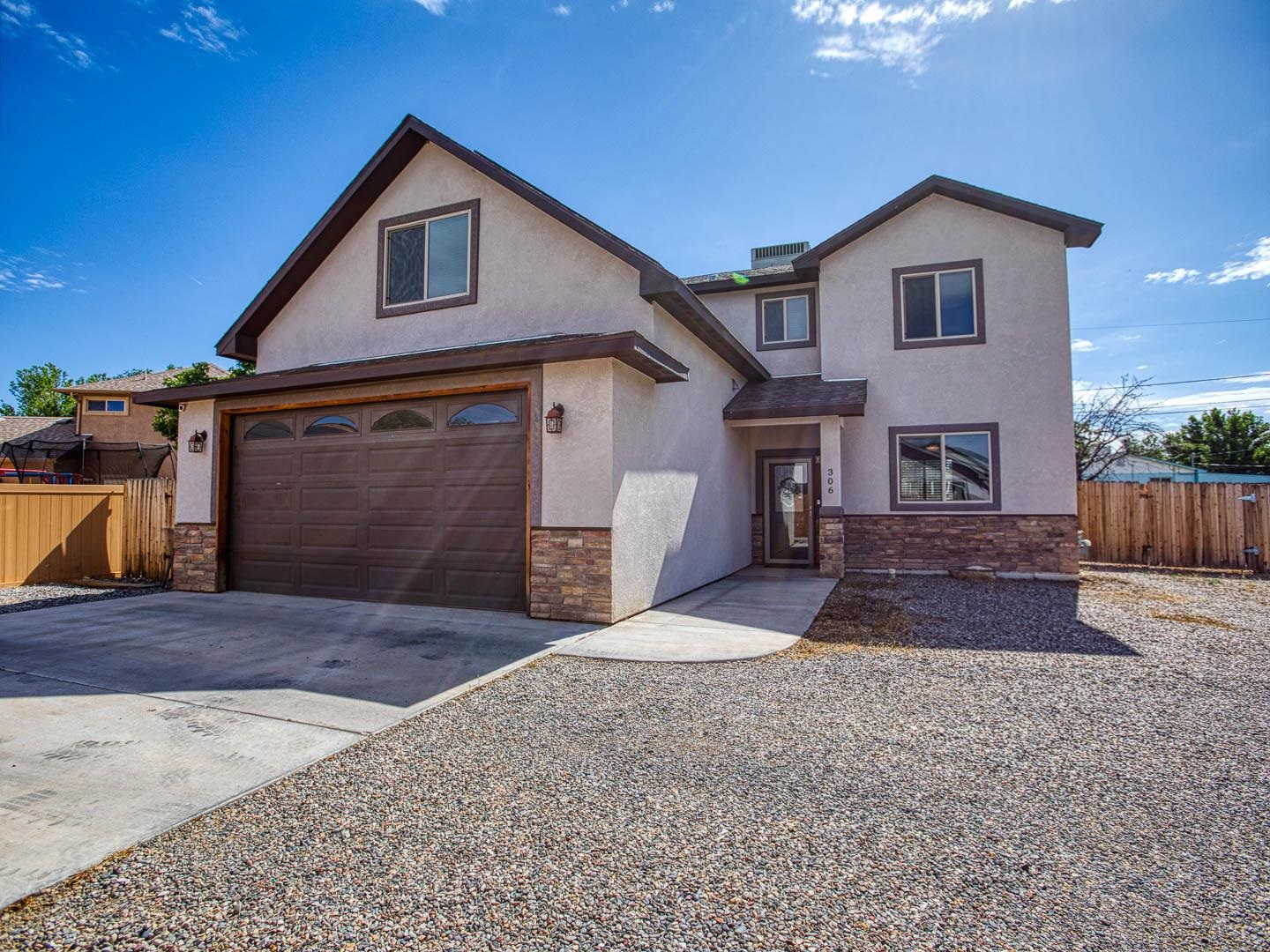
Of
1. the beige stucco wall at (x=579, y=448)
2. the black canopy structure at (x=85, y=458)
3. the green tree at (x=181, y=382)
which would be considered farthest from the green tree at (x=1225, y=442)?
the black canopy structure at (x=85, y=458)

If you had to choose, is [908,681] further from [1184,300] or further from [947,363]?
[1184,300]

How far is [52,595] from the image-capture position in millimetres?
9594

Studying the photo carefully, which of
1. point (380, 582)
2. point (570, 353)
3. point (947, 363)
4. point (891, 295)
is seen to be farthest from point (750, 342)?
point (380, 582)

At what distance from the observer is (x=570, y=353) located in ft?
23.1

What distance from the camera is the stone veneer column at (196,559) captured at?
9.73m

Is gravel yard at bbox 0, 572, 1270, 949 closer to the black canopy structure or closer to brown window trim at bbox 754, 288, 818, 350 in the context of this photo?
brown window trim at bbox 754, 288, 818, 350

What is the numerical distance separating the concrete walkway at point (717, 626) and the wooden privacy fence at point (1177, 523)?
7585 mm

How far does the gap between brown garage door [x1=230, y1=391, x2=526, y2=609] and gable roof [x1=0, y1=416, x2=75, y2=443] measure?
24.4 metres

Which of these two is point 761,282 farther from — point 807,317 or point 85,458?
point 85,458

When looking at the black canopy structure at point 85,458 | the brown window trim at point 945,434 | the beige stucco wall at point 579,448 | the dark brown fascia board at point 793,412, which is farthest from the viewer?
the black canopy structure at point 85,458

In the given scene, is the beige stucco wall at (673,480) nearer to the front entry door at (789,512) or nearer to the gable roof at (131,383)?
the front entry door at (789,512)

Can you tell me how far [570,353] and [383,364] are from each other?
2678 millimetres

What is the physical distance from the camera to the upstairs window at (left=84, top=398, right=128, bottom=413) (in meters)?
27.2

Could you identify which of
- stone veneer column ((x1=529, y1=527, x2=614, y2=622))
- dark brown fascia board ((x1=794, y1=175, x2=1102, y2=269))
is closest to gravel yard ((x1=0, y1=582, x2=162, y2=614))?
stone veneer column ((x1=529, y1=527, x2=614, y2=622))
